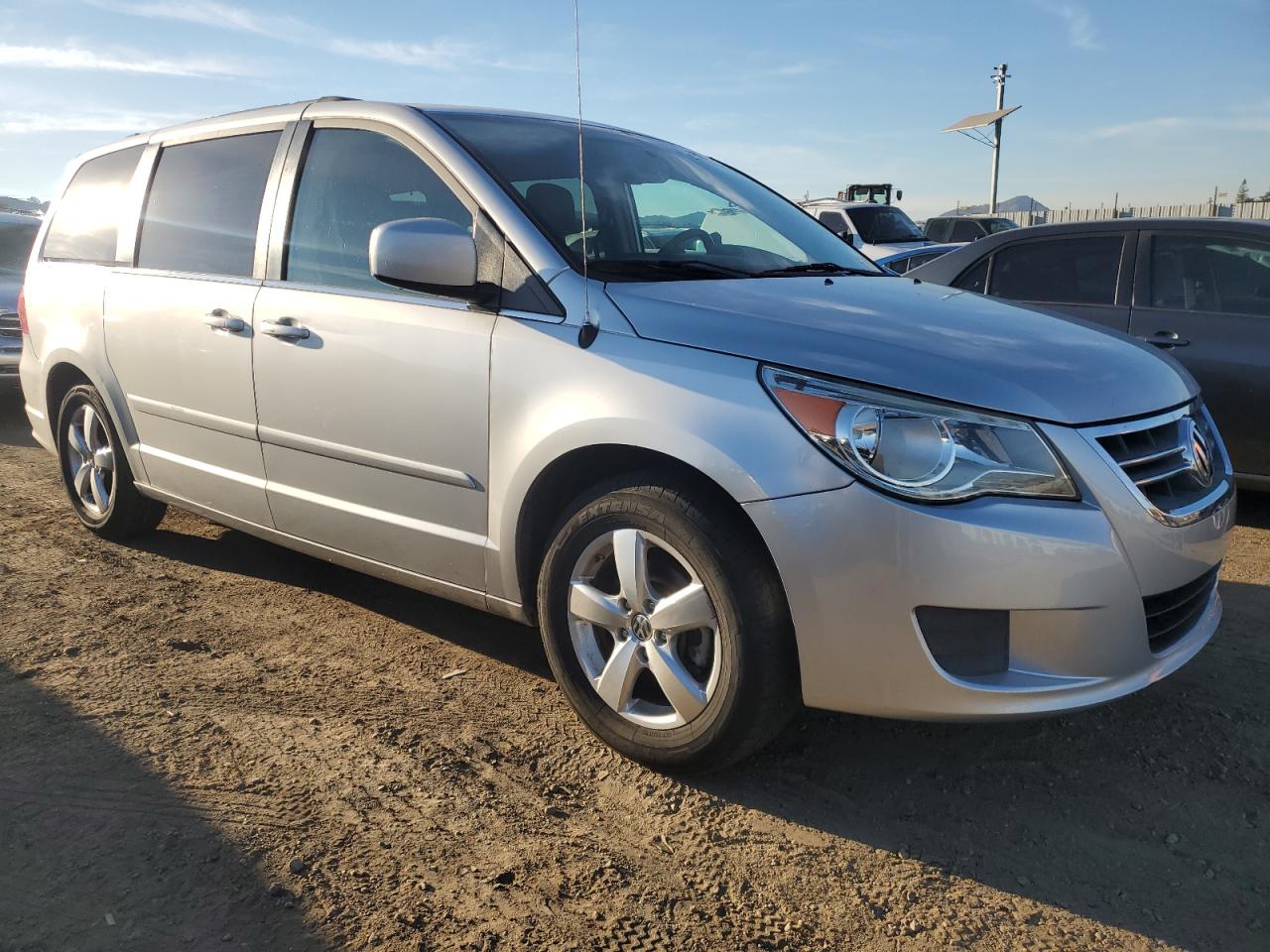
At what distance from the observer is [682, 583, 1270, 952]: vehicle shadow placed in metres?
2.34

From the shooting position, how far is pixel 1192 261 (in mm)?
5254

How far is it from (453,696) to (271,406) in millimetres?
1170

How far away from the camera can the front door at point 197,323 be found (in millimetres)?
3775

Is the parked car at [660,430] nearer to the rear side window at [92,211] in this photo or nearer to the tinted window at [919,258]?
the rear side window at [92,211]

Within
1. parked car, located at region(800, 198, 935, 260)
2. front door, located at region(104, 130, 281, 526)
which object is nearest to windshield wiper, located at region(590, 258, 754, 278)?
front door, located at region(104, 130, 281, 526)

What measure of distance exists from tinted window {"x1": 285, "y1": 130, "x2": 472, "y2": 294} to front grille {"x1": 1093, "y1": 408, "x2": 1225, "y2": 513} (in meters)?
1.90

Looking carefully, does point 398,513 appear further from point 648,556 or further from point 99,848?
point 99,848

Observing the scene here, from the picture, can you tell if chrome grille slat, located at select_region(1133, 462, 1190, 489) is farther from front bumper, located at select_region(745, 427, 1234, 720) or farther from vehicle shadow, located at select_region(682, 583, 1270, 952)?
vehicle shadow, located at select_region(682, 583, 1270, 952)

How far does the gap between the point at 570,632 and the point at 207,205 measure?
2.37m

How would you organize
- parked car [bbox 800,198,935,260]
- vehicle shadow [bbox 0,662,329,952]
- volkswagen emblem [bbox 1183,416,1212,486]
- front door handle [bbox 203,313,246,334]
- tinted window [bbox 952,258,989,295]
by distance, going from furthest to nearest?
parked car [bbox 800,198,935,260]
tinted window [bbox 952,258,989,295]
front door handle [bbox 203,313,246,334]
volkswagen emblem [bbox 1183,416,1212,486]
vehicle shadow [bbox 0,662,329,952]

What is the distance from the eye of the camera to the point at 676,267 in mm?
3135

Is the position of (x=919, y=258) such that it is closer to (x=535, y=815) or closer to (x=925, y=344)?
(x=925, y=344)

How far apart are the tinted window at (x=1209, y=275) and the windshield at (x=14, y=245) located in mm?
8954

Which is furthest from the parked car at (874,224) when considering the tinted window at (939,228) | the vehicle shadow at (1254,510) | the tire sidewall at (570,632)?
the tire sidewall at (570,632)
